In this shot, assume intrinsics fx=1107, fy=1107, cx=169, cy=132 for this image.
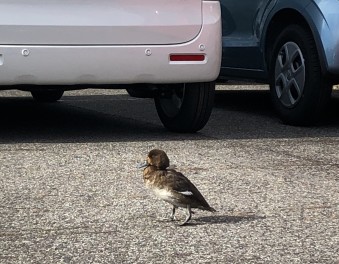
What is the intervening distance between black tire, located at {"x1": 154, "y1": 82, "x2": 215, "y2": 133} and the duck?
265 centimetres

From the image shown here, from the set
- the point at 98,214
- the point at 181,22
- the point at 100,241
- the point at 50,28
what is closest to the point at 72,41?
the point at 50,28

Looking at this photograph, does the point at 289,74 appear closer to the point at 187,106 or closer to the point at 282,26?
the point at 282,26

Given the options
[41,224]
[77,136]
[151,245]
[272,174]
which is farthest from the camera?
[77,136]

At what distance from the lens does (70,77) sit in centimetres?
700

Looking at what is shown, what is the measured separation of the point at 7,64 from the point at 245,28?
2893 mm

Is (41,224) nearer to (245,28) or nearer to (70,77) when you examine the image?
(70,77)

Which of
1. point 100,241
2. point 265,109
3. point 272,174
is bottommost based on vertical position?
point 265,109

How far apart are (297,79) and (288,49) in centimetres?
28

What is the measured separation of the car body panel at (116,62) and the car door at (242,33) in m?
1.69

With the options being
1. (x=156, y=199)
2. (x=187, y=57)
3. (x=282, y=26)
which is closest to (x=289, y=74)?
(x=282, y=26)

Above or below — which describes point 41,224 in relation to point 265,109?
above

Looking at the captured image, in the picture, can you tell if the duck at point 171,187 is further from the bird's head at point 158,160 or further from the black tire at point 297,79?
the black tire at point 297,79

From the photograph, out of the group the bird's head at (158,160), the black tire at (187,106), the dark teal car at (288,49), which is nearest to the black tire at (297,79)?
the dark teal car at (288,49)

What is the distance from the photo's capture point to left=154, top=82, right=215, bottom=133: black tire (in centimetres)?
753
